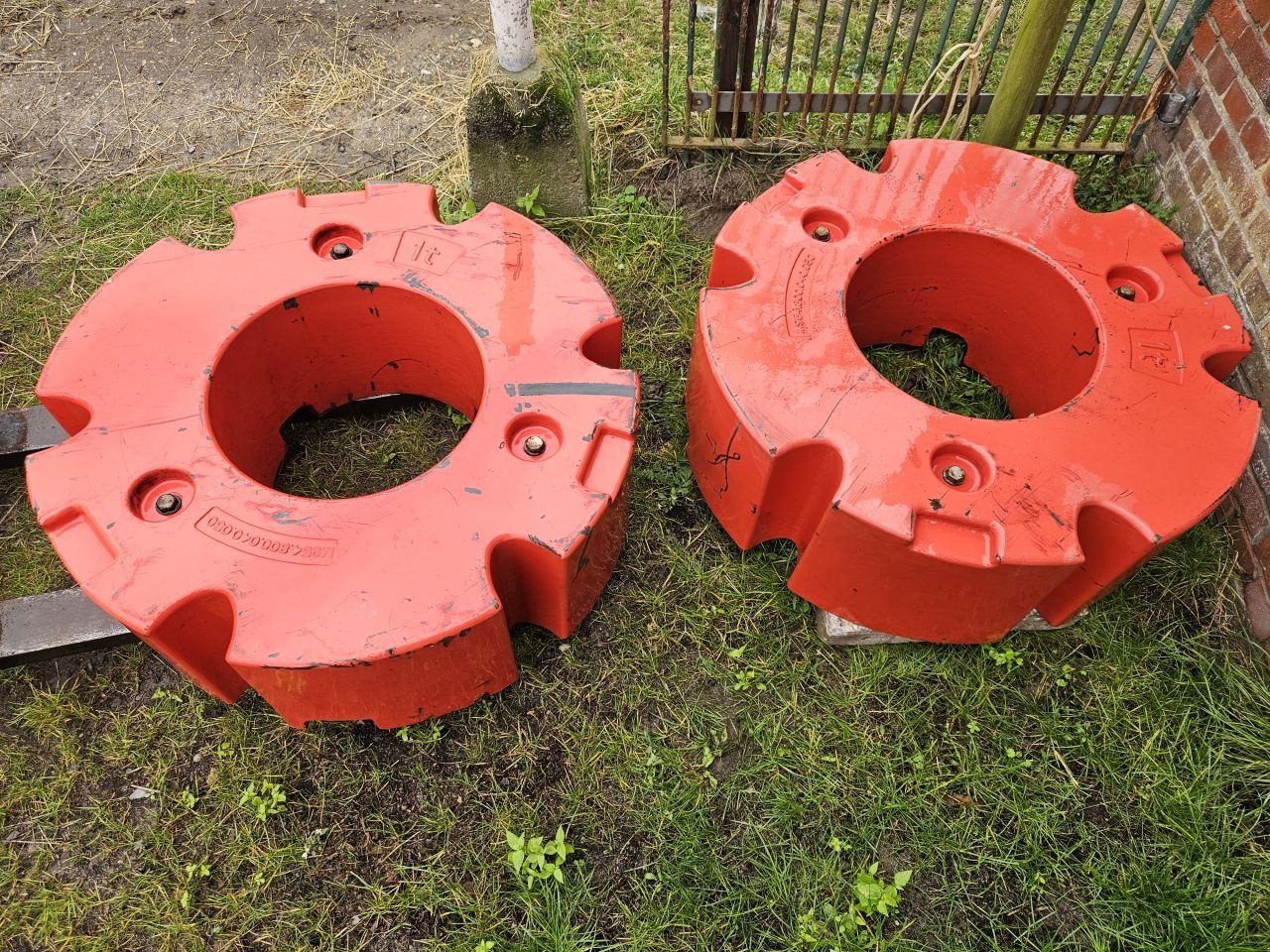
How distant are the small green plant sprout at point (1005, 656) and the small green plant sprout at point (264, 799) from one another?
194 cm

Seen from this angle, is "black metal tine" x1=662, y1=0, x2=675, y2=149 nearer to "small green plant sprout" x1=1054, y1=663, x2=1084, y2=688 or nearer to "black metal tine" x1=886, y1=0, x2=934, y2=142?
"black metal tine" x1=886, y1=0, x2=934, y2=142

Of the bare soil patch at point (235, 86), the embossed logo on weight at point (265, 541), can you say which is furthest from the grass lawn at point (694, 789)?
the bare soil patch at point (235, 86)

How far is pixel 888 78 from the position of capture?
3734mm

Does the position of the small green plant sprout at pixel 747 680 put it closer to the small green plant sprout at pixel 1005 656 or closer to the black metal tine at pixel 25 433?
the small green plant sprout at pixel 1005 656

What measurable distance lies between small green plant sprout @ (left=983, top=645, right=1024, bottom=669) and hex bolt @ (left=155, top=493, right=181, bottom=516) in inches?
84.8

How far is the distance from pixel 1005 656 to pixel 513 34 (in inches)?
96.5

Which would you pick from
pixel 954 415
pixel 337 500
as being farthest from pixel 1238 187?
pixel 337 500

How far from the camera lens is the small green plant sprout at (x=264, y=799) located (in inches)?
83.0

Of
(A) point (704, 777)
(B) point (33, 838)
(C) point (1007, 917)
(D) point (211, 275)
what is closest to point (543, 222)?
(D) point (211, 275)

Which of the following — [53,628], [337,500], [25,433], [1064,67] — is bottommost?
[53,628]

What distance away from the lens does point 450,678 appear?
6.60ft

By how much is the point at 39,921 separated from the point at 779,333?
2.34 meters

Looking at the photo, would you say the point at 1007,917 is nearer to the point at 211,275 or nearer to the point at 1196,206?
the point at 1196,206

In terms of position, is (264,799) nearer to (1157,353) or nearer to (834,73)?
(1157,353)
